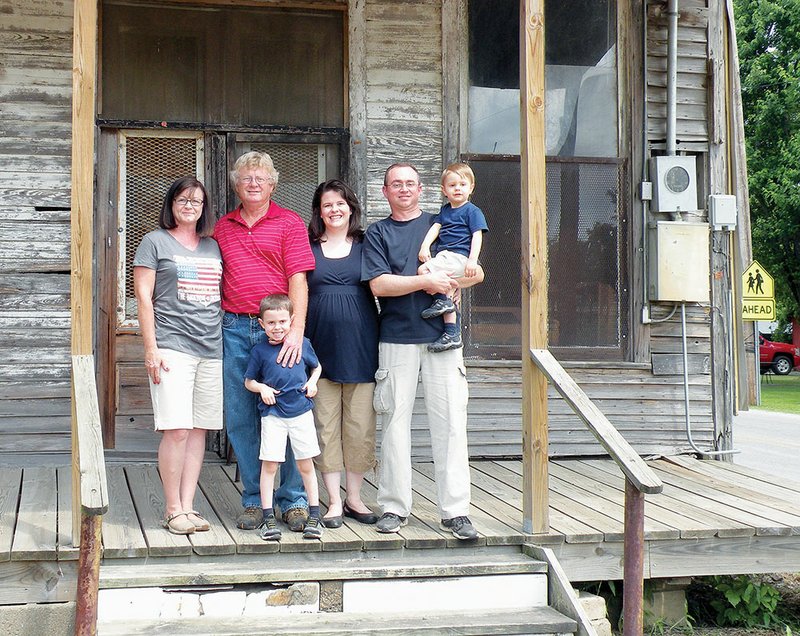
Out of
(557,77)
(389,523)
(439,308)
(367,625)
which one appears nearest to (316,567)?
(367,625)

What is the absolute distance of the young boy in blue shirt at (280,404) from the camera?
4.26m

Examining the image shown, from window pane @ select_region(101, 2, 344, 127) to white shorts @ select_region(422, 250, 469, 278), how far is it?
241cm

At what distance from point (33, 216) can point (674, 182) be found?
13.4 feet

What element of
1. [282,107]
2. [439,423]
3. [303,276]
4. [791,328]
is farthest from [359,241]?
[791,328]

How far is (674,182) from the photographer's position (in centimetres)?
663

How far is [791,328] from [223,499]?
3822 centimetres

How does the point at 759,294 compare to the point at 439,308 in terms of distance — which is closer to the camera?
the point at 439,308

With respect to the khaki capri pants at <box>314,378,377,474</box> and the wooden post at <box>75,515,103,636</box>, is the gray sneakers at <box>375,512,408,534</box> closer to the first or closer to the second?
the khaki capri pants at <box>314,378,377,474</box>

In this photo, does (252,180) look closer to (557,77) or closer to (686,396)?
(557,77)

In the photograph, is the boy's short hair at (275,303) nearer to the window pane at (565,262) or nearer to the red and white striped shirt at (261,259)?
the red and white striped shirt at (261,259)

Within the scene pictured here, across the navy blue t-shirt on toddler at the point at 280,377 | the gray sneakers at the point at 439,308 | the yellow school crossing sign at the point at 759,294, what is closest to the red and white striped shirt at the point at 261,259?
the navy blue t-shirt on toddler at the point at 280,377

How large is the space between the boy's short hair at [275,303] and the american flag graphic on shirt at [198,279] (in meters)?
0.24

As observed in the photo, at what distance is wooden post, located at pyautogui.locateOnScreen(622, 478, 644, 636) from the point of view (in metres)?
4.04

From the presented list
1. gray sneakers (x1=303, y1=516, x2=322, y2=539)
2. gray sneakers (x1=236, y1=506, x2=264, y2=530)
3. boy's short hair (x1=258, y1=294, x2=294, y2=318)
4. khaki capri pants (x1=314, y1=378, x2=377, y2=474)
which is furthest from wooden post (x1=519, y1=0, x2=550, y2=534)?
gray sneakers (x1=236, y1=506, x2=264, y2=530)
